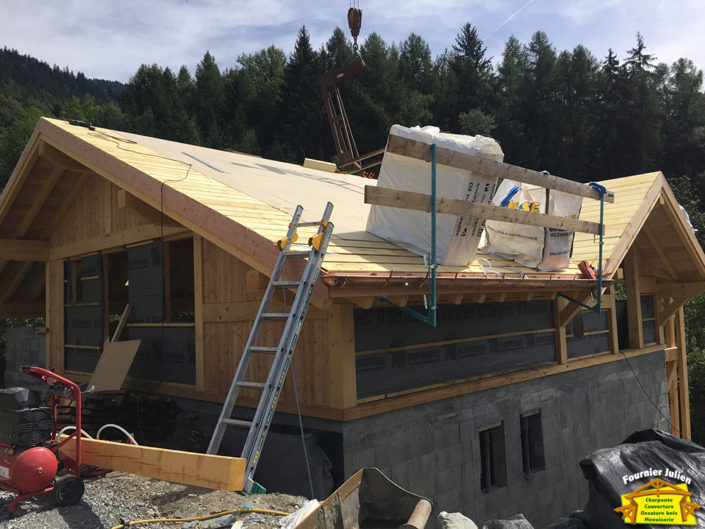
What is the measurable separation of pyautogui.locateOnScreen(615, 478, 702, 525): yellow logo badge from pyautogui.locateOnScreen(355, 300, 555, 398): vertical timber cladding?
8.45ft

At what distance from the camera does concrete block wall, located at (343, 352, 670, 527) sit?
662cm

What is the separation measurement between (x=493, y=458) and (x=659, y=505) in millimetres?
3280

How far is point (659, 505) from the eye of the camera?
532 centimetres

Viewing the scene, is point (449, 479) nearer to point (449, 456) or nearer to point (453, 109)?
point (449, 456)

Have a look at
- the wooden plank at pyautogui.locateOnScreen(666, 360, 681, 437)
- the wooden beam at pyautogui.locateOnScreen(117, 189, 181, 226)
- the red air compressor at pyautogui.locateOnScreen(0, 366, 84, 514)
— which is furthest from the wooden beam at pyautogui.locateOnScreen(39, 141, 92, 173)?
the wooden plank at pyautogui.locateOnScreen(666, 360, 681, 437)

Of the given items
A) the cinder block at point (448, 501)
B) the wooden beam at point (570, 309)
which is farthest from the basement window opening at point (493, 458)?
the wooden beam at point (570, 309)

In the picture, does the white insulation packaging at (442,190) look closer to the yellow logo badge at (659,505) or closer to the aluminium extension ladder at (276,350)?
the aluminium extension ladder at (276,350)

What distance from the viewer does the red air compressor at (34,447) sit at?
5.09m

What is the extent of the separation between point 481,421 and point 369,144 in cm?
4276

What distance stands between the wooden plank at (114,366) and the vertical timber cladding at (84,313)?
51.2 inches

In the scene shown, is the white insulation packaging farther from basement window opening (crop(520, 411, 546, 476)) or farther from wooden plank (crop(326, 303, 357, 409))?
basement window opening (crop(520, 411, 546, 476))

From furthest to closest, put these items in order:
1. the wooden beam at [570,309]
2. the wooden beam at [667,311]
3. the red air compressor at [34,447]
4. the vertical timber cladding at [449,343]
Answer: the wooden beam at [667,311]
the wooden beam at [570,309]
the vertical timber cladding at [449,343]
the red air compressor at [34,447]

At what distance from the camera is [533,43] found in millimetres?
69062

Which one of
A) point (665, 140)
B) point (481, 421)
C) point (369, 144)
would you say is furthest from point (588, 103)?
point (481, 421)
